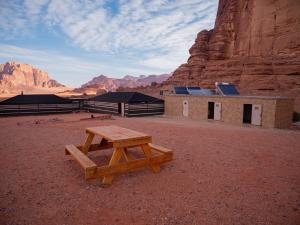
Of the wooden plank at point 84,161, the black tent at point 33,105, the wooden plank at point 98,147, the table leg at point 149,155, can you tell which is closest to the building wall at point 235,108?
the black tent at point 33,105

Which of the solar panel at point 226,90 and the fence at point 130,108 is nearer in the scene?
the solar panel at point 226,90

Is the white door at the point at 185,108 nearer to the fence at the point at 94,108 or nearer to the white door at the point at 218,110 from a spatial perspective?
the white door at the point at 218,110

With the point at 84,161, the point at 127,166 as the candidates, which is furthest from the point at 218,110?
the point at 84,161

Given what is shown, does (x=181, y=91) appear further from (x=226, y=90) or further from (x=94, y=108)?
(x=94, y=108)

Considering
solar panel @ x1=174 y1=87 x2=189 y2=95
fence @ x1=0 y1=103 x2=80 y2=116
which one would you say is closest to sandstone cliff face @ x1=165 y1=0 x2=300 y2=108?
solar panel @ x1=174 y1=87 x2=189 y2=95

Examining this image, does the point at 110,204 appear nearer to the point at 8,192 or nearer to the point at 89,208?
the point at 89,208

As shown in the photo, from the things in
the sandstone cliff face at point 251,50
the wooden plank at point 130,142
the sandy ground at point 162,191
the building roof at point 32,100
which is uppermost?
the sandstone cliff face at point 251,50

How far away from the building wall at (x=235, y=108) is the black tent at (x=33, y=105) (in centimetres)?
1218

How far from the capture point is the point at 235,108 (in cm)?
1752

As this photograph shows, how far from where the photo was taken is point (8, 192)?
468cm

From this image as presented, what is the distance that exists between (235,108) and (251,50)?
36.6 meters

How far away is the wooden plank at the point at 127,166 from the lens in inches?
199

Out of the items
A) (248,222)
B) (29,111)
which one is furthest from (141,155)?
(29,111)

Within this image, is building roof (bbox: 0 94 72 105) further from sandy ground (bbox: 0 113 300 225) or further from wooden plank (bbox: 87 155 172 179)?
wooden plank (bbox: 87 155 172 179)
